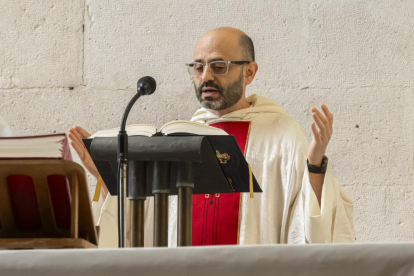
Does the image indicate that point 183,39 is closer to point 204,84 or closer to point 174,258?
point 204,84

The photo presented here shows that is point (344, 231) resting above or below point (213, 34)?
below

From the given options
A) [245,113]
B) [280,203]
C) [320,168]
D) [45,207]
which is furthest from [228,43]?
[45,207]

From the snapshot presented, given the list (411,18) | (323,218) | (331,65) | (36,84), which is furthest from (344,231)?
(36,84)

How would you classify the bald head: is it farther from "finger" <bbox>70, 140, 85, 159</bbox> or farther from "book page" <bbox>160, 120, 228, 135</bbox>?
"book page" <bbox>160, 120, 228, 135</bbox>

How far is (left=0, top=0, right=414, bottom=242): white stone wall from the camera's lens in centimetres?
548

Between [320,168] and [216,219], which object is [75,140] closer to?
[216,219]

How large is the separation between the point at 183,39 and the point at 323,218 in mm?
2508

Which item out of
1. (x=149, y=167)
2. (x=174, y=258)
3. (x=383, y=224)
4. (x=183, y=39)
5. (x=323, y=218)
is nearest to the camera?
(x=174, y=258)

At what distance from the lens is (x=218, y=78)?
460 cm

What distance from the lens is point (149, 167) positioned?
101 inches

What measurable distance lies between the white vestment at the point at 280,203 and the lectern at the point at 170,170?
48.0 inches

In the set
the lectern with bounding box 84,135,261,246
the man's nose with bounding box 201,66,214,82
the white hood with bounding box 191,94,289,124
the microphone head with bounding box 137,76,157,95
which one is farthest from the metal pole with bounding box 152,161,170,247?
the white hood with bounding box 191,94,289,124

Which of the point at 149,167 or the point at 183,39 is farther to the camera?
the point at 183,39

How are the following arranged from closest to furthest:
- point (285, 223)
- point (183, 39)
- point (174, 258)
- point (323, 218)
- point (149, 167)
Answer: point (174, 258)
point (149, 167)
point (323, 218)
point (285, 223)
point (183, 39)
